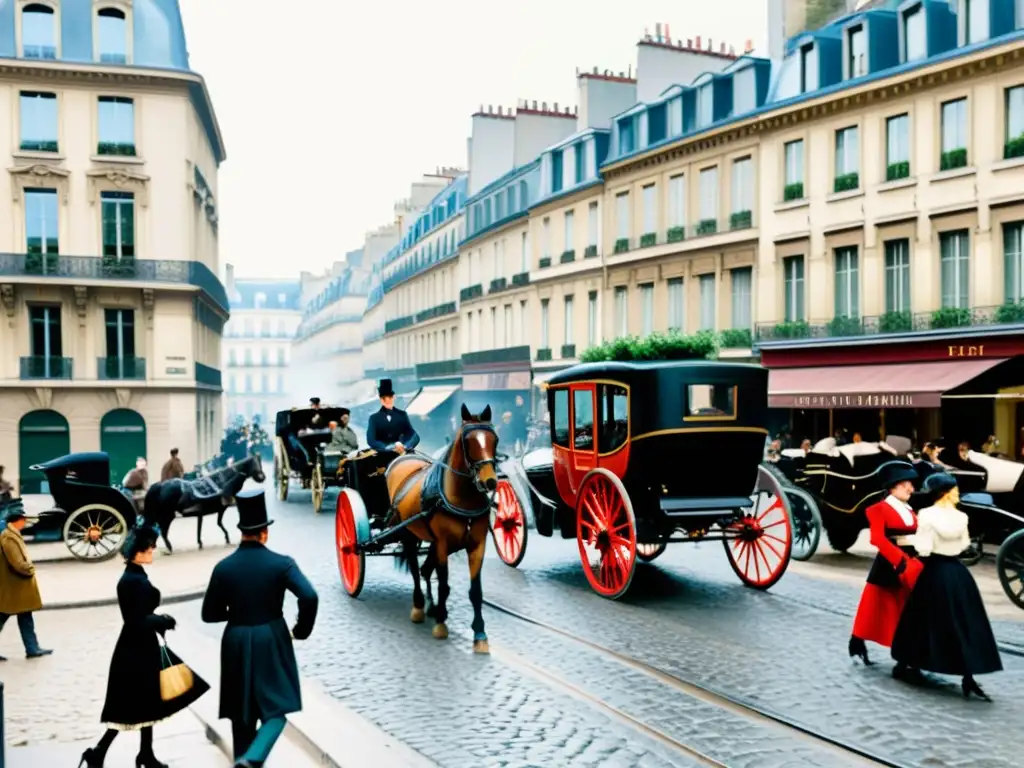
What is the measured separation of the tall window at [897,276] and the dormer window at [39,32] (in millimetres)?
23641

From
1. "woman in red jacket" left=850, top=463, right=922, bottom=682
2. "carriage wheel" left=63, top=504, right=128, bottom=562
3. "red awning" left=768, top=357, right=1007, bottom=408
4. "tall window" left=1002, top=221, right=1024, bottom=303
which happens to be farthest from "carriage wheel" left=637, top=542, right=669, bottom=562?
"tall window" left=1002, top=221, right=1024, bottom=303

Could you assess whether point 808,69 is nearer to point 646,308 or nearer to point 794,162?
point 794,162

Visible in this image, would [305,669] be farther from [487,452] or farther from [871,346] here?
[871,346]

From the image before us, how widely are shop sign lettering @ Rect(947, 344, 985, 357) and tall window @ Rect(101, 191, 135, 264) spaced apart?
22.2 meters

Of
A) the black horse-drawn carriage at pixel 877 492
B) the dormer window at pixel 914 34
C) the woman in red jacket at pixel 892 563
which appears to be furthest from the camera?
the dormer window at pixel 914 34

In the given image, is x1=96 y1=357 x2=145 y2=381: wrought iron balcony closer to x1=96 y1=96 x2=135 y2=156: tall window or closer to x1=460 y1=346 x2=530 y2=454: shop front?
x1=96 y1=96 x2=135 y2=156: tall window

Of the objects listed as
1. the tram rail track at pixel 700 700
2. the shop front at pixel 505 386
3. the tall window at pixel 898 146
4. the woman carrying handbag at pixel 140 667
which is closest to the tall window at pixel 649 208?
the tall window at pixel 898 146

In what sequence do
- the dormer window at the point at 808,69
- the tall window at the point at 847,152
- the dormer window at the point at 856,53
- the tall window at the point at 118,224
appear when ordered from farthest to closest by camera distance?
the tall window at the point at 118,224
the dormer window at the point at 808,69
the tall window at the point at 847,152
the dormer window at the point at 856,53

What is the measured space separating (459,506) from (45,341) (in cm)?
2472

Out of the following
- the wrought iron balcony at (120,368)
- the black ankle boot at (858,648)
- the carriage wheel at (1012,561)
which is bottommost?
the black ankle boot at (858,648)

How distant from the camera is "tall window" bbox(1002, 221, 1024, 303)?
66.1 ft

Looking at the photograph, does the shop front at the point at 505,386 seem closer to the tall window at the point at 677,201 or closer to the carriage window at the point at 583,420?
the tall window at the point at 677,201

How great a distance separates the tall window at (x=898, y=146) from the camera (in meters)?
22.5

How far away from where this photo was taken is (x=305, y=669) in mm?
8148
